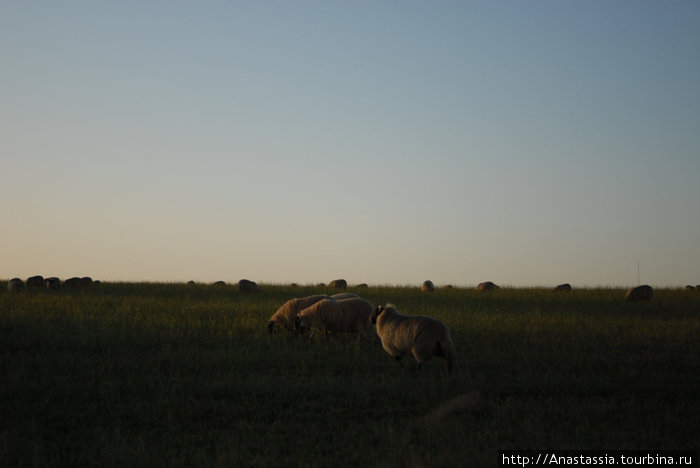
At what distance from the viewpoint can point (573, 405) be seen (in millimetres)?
10602

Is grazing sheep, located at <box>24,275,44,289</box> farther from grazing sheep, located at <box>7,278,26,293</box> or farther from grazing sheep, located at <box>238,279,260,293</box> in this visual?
grazing sheep, located at <box>238,279,260,293</box>

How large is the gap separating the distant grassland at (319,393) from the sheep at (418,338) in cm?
39

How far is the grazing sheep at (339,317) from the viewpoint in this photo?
1678 centimetres

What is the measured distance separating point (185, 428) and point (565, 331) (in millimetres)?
13368

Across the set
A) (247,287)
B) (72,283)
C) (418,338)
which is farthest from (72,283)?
(418,338)

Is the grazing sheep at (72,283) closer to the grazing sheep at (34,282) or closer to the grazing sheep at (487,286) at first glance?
the grazing sheep at (34,282)

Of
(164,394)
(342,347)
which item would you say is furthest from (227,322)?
(164,394)

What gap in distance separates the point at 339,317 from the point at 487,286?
25053 mm

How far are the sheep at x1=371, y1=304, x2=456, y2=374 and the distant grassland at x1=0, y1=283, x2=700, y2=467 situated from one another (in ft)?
1.27

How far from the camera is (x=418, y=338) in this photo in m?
12.9

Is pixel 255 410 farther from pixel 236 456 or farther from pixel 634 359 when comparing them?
pixel 634 359

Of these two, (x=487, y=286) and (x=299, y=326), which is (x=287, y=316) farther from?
(x=487, y=286)

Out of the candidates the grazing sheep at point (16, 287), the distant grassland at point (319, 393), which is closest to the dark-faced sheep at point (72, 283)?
the grazing sheep at point (16, 287)

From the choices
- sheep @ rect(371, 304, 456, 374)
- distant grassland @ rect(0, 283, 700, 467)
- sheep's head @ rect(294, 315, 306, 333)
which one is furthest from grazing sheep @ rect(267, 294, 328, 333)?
sheep @ rect(371, 304, 456, 374)
